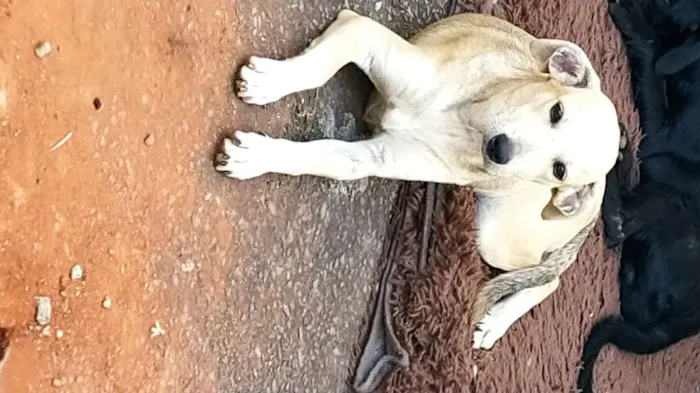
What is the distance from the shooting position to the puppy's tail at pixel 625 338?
324 cm

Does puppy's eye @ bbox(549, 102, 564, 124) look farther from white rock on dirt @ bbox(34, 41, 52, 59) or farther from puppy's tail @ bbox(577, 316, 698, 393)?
puppy's tail @ bbox(577, 316, 698, 393)

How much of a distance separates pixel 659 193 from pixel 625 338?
0.53 meters

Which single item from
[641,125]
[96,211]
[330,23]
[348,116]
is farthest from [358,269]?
[641,125]

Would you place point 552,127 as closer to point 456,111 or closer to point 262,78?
point 456,111

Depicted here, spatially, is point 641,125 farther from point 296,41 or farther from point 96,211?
point 96,211

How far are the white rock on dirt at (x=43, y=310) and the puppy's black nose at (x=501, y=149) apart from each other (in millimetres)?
982

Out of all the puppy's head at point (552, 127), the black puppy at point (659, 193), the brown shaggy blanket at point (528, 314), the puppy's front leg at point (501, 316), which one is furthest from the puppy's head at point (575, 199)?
the black puppy at point (659, 193)

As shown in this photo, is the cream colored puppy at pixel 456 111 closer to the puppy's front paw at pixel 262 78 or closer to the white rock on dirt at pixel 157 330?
the puppy's front paw at pixel 262 78

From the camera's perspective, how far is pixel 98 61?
1653 millimetres

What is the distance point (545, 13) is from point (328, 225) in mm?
1079

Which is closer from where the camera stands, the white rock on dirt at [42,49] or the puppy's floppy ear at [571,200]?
the white rock on dirt at [42,49]

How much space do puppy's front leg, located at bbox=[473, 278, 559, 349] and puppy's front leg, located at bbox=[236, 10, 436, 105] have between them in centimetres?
89

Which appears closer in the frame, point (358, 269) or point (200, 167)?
point (200, 167)

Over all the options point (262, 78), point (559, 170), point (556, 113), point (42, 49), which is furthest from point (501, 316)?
point (42, 49)
